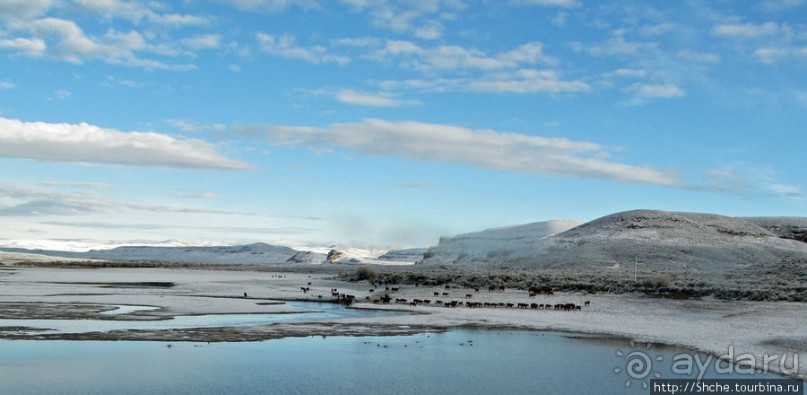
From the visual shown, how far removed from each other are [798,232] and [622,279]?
54898 millimetres

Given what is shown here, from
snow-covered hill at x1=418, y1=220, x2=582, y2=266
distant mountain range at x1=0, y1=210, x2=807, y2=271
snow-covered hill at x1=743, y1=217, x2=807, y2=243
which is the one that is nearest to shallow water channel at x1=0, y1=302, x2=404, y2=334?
distant mountain range at x1=0, y1=210, x2=807, y2=271

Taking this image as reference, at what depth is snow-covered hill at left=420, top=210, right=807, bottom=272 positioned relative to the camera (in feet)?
210

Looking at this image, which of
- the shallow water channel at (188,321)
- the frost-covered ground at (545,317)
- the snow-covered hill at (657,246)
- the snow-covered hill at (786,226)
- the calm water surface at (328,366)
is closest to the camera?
the calm water surface at (328,366)

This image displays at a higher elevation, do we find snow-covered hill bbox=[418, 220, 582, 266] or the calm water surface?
snow-covered hill bbox=[418, 220, 582, 266]

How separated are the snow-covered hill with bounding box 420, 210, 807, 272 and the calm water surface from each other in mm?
40562

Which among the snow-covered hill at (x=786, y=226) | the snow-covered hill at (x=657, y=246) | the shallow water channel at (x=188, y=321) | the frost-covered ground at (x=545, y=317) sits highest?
the snow-covered hill at (x=786, y=226)

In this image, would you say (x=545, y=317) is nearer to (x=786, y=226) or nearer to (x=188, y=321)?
(x=188, y=321)

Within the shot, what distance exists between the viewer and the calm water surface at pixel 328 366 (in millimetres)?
14711

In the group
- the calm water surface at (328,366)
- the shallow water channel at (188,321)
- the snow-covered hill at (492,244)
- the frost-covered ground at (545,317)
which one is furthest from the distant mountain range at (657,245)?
the calm water surface at (328,366)

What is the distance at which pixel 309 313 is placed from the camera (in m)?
31.0

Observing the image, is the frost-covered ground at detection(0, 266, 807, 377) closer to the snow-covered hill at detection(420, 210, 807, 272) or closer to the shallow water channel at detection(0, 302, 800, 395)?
the shallow water channel at detection(0, 302, 800, 395)

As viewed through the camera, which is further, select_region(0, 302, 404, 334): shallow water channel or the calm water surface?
select_region(0, 302, 404, 334): shallow water channel

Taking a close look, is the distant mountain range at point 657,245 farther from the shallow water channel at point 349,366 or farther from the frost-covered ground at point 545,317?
the shallow water channel at point 349,366

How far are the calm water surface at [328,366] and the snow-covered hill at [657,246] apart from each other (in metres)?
40.6
